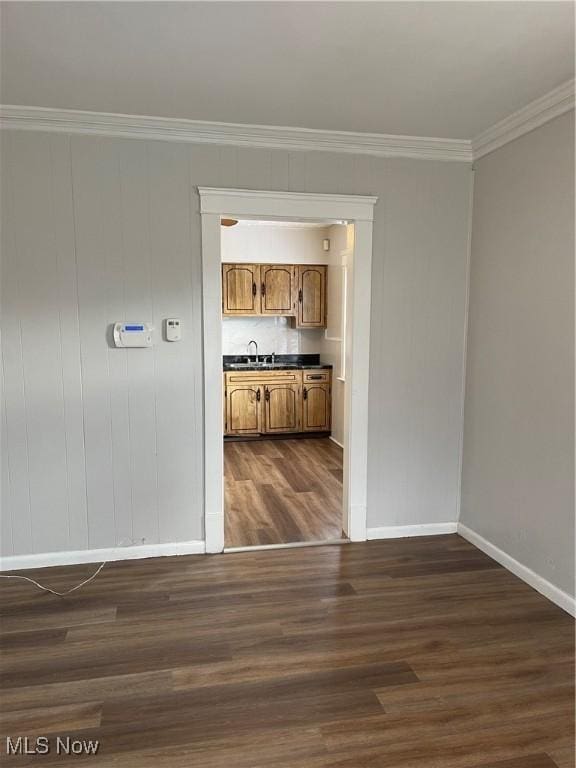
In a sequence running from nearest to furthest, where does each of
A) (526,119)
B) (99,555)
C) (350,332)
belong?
1. (526,119)
2. (99,555)
3. (350,332)

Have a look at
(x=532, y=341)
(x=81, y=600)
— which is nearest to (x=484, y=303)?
(x=532, y=341)

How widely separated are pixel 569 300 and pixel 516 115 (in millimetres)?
1116

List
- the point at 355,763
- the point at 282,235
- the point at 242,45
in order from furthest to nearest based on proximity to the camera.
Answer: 1. the point at 282,235
2. the point at 242,45
3. the point at 355,763

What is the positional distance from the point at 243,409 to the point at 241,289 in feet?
4.93

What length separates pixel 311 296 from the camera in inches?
281

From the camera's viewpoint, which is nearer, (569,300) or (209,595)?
(569,300)

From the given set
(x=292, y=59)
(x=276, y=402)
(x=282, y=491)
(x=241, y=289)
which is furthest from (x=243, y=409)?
(x=292, y=59)

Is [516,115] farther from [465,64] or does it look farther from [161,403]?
[161,403]

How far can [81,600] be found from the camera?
295cm

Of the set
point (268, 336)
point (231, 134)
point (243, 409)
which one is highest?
point (231, 134)

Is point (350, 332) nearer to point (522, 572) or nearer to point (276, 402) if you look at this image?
point (522, 572)

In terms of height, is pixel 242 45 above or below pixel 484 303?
above

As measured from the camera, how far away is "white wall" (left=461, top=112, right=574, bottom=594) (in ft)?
9.27

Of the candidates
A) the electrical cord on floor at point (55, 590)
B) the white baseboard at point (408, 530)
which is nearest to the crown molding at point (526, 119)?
the white baseboard at point (408, 530)
